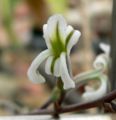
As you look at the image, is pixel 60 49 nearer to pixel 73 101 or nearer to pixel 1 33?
pixel 73 101

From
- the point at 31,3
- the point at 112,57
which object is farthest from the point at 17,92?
the point at 112,57

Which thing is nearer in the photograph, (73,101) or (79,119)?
(79,119)

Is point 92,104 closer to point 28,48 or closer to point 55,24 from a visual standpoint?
point 55,24

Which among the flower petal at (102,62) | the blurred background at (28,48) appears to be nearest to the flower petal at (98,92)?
the flower petal at (102,62)

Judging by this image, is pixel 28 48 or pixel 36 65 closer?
pixel 36 65

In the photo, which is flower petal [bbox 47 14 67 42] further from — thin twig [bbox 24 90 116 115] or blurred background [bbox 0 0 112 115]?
blurred background [bbox 0 0 112 115]

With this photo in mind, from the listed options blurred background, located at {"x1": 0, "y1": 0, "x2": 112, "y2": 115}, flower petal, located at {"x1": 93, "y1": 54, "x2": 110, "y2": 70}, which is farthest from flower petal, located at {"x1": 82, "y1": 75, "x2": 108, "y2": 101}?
blurred background, located at {"x1": 0, "y1": 0, "x2": 112, "y2": 115}

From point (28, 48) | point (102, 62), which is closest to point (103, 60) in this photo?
point (102, 62)

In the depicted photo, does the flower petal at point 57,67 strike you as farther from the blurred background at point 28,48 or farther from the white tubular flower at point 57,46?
the blurred background at point 28,48
